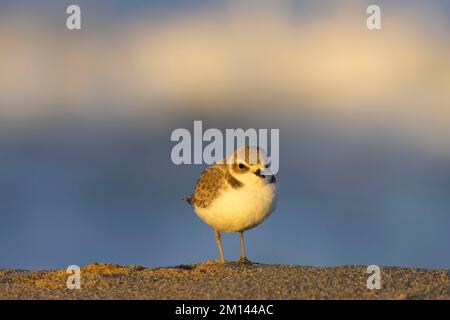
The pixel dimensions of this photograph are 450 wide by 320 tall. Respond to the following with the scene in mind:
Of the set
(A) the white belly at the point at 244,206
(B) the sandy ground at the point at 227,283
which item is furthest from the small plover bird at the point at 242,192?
(B) the sandy ground at the point at 227,283

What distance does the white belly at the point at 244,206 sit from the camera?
775 centimetres

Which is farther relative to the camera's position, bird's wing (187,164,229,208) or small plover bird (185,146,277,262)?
bird's wing (187,164,229,208)

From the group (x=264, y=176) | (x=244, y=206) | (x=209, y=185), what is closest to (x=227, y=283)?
(x=244, y=206)

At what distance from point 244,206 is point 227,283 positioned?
3.59 feet

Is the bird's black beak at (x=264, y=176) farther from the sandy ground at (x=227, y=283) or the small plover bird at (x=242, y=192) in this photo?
the sandy ground at (x=227, y=283)

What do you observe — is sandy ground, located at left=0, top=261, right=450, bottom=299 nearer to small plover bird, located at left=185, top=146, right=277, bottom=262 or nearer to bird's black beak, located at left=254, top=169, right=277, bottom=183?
small plover bird, located at left=185, top=146, right=277, bottom=262

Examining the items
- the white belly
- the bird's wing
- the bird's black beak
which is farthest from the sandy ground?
the bird's black beak

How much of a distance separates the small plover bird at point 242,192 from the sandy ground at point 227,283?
1.28 ft

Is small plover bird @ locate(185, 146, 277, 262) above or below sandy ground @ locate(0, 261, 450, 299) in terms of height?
above

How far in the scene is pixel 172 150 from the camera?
16609 millimetres

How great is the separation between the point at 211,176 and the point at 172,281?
1506mm

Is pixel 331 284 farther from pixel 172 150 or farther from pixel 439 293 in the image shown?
pixel 172 150

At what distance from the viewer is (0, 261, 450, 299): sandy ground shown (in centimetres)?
627
